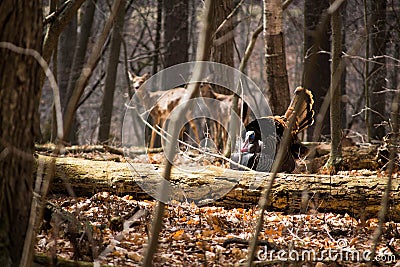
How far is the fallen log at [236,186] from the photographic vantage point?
5.42m

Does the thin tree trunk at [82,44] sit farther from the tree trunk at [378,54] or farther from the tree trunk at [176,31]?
the tree trunk at [378,54]

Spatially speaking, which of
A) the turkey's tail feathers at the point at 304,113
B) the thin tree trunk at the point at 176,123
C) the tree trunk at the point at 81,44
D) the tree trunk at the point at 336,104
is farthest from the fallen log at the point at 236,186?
the tree trunk at the point at 81,44

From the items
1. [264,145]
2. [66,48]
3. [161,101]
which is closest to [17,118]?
[264,145]

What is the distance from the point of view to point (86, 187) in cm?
612

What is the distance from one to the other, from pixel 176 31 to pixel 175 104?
434 centimetres

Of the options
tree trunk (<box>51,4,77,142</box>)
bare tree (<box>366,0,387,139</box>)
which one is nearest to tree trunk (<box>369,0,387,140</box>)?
bare tree (<box>366,0,387,139</box>)

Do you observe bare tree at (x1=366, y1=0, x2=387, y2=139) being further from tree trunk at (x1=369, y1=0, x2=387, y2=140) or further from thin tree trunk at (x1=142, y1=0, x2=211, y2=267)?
thin tree trunk at (x1=142, y1=0, x2=211, y2=267)

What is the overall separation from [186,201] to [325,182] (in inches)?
58.7

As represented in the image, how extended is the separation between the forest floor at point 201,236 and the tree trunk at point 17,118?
270 mm

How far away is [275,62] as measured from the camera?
8297 millimetres

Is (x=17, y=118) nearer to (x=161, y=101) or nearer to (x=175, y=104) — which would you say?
(x=175, y=104)

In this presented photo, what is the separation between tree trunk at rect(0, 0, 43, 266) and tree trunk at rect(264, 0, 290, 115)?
5.30 meters

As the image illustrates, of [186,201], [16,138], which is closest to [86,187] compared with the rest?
[186,201]

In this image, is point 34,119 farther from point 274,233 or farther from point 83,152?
point 83,152
